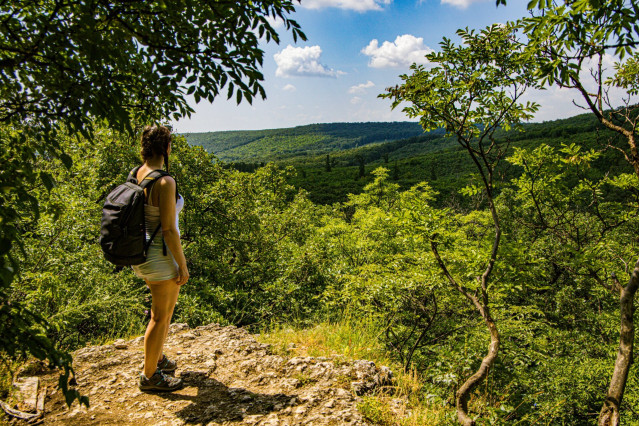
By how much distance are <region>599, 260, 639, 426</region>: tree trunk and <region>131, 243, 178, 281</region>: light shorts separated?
531 cm

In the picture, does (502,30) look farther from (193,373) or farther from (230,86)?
(193,373)

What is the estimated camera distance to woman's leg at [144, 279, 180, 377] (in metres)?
2.72

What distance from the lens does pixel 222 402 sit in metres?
2.89

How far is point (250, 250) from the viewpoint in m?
9.29

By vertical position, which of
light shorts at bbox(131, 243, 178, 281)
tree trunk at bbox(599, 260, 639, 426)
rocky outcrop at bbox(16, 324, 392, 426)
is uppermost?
light shorts at bbox(131, 243, 178, 281)

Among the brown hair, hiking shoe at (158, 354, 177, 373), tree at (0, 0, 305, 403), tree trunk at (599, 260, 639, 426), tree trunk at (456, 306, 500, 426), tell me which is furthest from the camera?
tree trunk at (599, 260, 639, 426)

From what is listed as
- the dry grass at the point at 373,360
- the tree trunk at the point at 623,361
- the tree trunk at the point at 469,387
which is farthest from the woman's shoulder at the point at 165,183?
the tree trunk at the point at 623,361

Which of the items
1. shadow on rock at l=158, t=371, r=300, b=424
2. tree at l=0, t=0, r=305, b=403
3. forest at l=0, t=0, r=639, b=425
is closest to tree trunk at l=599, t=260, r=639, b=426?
forest at l=0, t=0, r=639, b=425

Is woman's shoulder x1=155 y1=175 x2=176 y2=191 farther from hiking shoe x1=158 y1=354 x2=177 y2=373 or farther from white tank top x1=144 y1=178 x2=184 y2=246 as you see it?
hiking shoe x1=158 y1=354 x2=177 y2=373

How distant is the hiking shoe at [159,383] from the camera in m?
2.90

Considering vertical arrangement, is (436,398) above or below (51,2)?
below

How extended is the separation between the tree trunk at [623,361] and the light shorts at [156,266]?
5.31 m

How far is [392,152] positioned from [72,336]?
182923 millimetres

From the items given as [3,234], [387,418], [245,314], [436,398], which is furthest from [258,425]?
[245,314]
